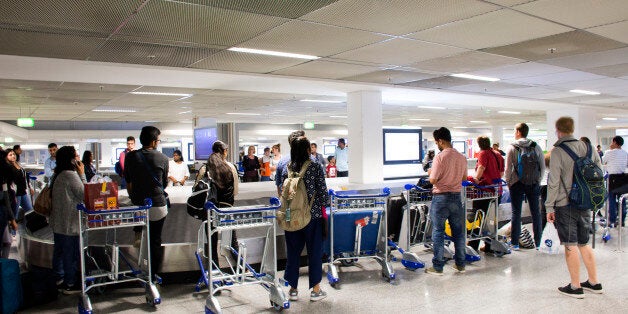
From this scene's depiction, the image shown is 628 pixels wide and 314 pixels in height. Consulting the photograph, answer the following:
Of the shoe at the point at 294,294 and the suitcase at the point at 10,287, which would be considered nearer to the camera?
the suitcase at the point at 10,287

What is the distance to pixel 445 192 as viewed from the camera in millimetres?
5215

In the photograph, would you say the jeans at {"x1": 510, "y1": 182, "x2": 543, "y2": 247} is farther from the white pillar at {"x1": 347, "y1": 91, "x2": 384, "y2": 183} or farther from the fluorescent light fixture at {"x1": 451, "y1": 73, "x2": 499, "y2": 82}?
the white pillar at {"x1": 347, "y1": 91, "x2": 384, "y2": 183}

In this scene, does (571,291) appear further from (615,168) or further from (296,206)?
(615,168)

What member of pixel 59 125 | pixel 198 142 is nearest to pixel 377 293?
pixel 198 142

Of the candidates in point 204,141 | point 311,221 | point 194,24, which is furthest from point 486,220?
point 204,141

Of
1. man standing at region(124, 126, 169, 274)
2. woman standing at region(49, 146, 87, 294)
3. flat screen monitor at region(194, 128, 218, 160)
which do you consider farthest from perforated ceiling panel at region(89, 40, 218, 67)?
flat screen monitor at region(194, 128, 218, 160)

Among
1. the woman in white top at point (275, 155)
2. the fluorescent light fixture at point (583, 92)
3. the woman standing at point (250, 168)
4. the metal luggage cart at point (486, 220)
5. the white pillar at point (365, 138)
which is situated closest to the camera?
the metal luggage cart at point (486, 220)

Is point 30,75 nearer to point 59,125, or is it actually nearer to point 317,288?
point 317,288

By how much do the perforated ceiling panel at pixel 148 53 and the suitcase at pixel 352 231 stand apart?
98.8 inches

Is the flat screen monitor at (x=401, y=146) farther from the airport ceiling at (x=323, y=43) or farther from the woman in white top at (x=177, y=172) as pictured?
the woman in white top at (x=177, y=172)

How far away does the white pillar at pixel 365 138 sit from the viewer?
8766 mm

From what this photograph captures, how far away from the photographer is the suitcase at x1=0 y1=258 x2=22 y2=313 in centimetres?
418

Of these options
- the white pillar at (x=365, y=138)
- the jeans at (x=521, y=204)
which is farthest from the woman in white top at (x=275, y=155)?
the jeans at (x=521, y=204)

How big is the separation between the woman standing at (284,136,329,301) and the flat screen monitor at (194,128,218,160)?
6524mm
